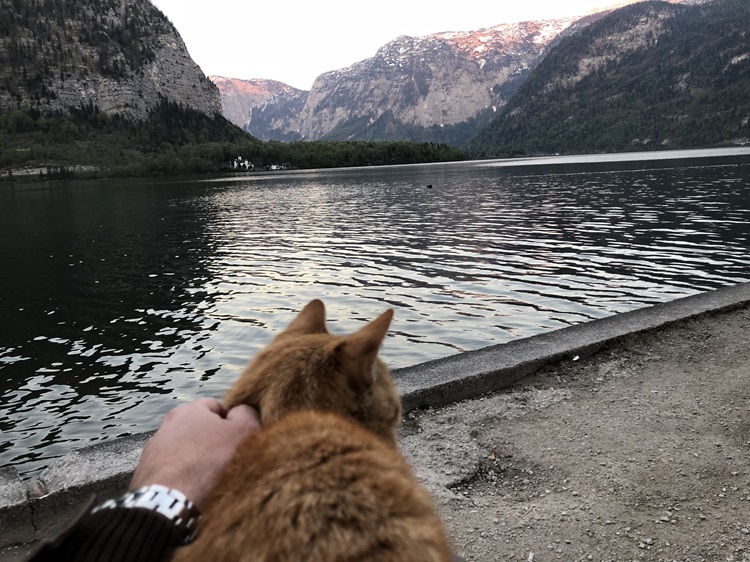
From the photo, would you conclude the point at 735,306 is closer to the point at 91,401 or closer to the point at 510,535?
the point at 510,535

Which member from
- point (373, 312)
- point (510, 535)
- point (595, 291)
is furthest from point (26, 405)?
point (595, 291)

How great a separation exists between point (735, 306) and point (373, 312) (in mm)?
10696

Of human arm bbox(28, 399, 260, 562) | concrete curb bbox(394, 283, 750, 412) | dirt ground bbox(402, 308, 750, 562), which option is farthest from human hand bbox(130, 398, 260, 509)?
concrete curb bbox(394, 283, 750, 412)

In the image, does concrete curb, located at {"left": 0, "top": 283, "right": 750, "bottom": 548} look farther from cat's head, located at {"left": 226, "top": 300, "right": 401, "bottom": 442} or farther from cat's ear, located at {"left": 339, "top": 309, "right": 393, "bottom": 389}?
cat's ear, located at {"left": 339, "top": 309, "right": 393, "bottom": 389}

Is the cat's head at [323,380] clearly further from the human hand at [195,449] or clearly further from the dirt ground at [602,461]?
the dirt ground at [602,461]

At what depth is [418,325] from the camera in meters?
16.4

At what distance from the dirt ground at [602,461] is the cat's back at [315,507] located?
9.49ft

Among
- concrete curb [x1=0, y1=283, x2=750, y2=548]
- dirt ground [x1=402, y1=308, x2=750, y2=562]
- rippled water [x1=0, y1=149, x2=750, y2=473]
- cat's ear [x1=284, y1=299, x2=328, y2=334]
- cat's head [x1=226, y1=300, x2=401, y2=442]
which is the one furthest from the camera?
rippled water [x1=0, y1=149, x2=750, y2=473]

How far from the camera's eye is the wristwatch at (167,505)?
1.62m

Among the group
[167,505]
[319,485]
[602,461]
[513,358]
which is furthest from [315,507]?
[513,358]

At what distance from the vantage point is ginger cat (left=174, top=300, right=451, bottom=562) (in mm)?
1414

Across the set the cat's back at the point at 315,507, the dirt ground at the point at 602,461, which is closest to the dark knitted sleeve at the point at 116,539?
the cat's back at the point at 315,507

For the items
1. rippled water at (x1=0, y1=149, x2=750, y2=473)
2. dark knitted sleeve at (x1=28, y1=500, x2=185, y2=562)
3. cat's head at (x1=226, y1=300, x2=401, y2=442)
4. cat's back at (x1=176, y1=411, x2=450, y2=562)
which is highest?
cat's head at (x1=226, y1=300, x2=401, y2=442)

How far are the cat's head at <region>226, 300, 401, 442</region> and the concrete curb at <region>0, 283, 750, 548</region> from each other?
1796mm
